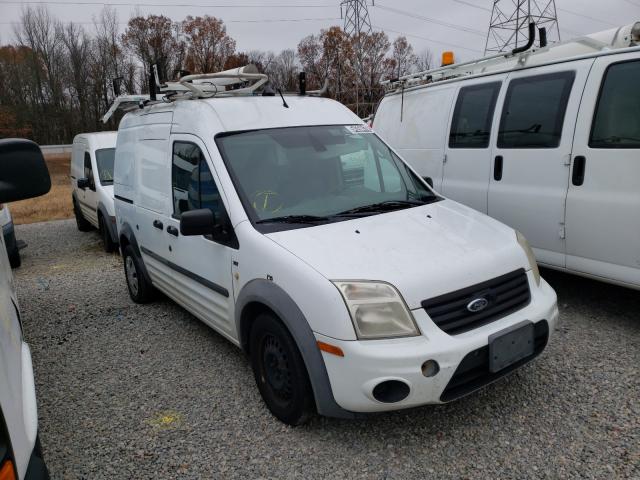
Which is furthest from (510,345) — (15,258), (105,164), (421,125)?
(105,164)

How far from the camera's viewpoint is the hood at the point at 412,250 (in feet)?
8.37

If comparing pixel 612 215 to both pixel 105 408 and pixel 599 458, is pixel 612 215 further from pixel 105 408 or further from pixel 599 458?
pixel 105 408

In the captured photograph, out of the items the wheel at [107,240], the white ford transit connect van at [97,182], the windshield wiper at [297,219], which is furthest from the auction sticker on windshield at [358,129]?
the wheel at [107,240]

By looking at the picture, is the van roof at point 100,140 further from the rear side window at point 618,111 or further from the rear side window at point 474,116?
the rear side window at point 618,111

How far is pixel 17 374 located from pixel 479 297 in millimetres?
2148

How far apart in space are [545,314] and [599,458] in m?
0.77

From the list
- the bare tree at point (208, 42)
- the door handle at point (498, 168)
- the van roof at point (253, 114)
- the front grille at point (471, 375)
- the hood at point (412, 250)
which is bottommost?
the front grille at point (471, 375)

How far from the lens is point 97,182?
844 cm

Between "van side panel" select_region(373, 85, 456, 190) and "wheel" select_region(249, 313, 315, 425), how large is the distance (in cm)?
312

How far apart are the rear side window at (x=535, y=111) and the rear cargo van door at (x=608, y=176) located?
21 cm

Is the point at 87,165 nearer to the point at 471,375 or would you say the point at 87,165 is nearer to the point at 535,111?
the point at 535,111

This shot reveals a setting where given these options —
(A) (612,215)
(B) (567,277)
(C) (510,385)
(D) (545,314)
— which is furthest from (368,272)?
(B) (567,277)

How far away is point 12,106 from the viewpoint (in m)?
38.0

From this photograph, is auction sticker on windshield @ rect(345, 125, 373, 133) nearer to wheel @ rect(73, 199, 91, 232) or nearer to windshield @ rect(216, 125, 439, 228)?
windshield @ rect(216, 125, 439, 228)
